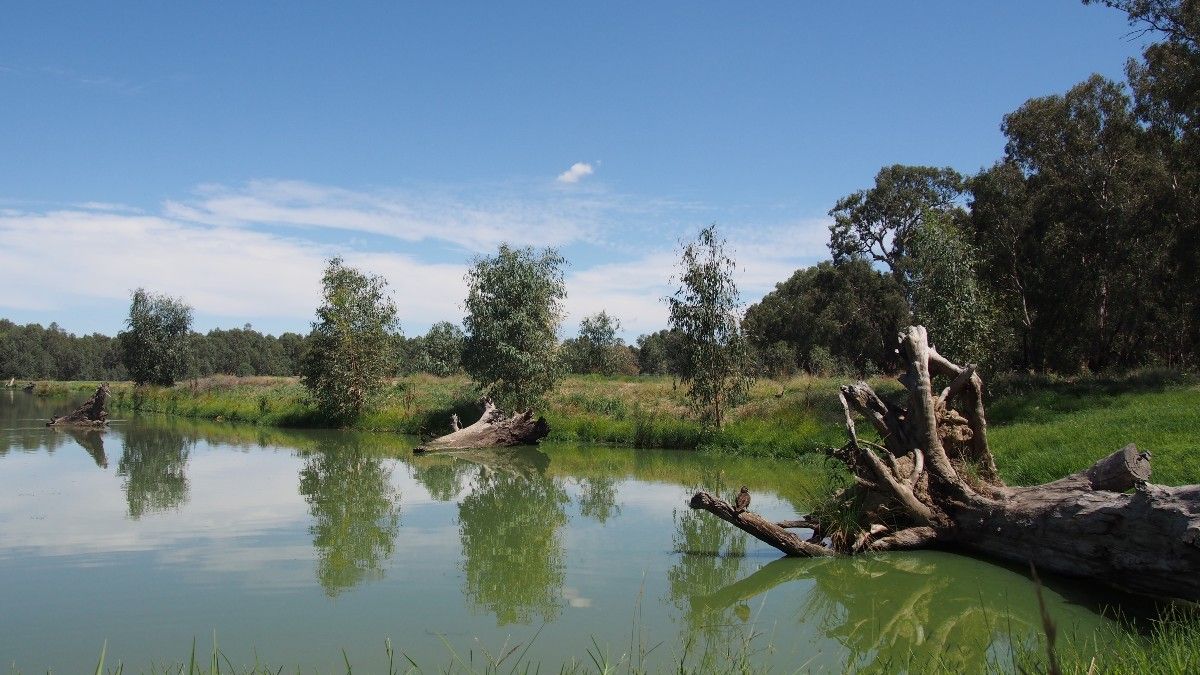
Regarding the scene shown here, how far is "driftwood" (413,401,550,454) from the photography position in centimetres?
2653

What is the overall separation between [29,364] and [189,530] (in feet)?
399

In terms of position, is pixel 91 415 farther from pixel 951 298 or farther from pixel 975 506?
pixel 975 506

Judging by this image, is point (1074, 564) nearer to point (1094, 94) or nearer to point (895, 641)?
point (895, 641)

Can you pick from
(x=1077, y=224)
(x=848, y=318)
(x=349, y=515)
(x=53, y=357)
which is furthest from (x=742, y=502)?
(x=53, y=357)

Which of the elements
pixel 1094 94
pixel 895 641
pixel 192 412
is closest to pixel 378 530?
pixel 895 641

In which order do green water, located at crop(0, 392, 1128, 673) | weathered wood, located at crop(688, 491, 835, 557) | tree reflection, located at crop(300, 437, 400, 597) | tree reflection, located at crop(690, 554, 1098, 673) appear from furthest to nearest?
tree reflection, located at crop(300, 437, 400, 597) < weathered wood, located at crop(688, 491, 835, 557) < green water, located at crop(0, 392, 1128, 673) < tree reflection, located at crop(690, 554, 1098, 673)

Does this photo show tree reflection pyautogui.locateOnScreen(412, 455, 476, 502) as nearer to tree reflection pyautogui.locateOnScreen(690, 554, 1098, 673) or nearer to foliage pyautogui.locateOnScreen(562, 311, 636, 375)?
tree reflection pyautogui.locateOnScreen(690, 554, 1098, 673)

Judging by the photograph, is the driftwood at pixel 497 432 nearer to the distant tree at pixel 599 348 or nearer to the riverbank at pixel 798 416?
the riverbank at pixel 798 416

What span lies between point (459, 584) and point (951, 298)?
60.9 ft

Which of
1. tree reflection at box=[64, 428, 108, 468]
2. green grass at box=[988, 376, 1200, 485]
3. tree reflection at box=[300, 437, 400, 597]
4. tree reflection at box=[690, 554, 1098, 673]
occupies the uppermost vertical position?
green grass at box=[988, 376, 1200, 485]

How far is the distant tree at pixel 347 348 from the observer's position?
34.2 meters

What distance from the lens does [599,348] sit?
68.6 metres

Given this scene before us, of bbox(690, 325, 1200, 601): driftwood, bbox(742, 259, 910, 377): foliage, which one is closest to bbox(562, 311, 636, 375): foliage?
bbox(742, 259, 910, 377): foliage

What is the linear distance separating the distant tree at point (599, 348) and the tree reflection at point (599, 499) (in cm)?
4589
